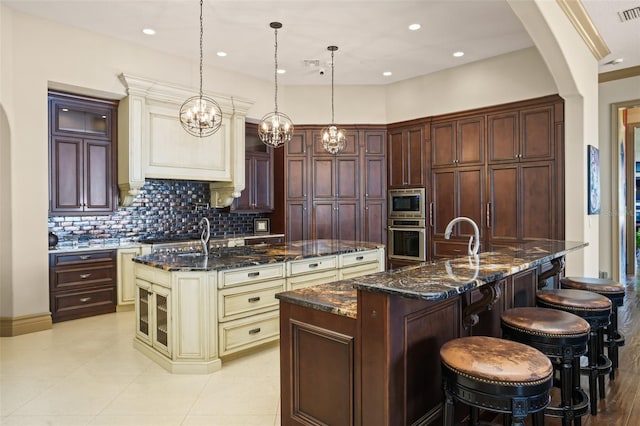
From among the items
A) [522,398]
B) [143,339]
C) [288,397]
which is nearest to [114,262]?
[143,339]

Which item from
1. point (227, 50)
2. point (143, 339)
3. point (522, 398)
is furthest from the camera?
point (227, 50)

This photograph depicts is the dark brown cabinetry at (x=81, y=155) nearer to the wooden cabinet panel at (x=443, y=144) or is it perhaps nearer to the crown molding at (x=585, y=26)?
the wooden cabinet panel at (x=443, y=144)

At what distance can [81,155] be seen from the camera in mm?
4773

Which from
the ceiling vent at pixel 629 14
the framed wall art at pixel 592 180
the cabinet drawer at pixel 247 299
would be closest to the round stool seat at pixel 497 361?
the cabinet drawer at pixel 247 299

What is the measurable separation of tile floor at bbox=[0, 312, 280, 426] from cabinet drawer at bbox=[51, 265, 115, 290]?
2.61 feet

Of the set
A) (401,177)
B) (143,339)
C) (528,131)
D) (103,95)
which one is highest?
(103,95)

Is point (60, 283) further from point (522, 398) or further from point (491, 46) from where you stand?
point (491, 46)

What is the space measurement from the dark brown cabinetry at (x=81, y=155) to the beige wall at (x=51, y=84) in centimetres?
26

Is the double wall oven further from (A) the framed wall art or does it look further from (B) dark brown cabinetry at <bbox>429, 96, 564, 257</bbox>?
(A) the framed wall art

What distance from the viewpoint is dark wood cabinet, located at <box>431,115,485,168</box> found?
219 inches

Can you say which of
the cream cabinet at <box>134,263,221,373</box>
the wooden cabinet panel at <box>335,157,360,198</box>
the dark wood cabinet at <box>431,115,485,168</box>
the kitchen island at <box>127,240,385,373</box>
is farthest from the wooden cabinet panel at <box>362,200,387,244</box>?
the cream cabinet at <box>134,263,221,373</box>

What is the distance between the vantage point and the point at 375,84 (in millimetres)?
6551

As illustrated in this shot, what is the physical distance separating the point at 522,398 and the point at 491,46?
476 cm

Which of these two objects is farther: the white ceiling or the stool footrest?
the white ceiling
